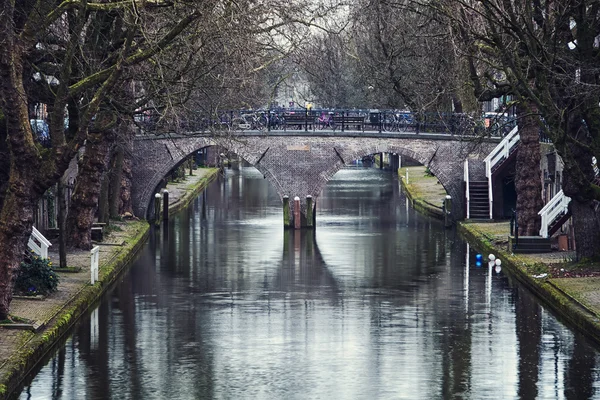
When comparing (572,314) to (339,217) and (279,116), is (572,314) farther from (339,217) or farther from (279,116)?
(339,217)

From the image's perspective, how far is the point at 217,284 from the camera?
36781mm

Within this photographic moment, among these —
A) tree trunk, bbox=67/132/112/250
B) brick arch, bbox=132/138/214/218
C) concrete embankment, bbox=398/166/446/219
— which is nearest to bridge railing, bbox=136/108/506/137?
brick arch, bbox=132/138/214/218

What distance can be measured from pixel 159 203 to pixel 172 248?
30.0 feet

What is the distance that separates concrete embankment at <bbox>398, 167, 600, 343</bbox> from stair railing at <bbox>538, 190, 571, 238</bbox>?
3.79 feet

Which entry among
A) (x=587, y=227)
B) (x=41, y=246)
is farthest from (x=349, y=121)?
(x=41, y=246)

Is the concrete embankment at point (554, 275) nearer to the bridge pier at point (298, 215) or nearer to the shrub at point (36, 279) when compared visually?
the bridge pier at point (298, 215)

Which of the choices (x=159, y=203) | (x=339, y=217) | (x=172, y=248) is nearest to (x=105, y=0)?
(x=172, y=248)

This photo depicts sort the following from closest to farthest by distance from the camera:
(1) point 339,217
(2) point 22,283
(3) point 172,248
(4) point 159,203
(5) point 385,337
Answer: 1. (5) point 385,337
2. (2) point 22,283
3. (3) point 172,248
4. (4) point 159,203
5. (1) point 339,217

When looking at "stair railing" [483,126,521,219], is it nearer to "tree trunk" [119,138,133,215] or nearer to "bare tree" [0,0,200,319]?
"tree trunk" [119,138,133,215]

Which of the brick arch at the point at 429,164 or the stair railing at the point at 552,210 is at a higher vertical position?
the brick arch at the point at 429,164

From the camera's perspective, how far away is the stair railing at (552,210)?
133 feet

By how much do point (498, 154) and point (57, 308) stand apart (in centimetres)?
2906

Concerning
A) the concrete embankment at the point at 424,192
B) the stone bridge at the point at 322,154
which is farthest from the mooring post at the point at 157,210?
the concrete embankment at the point at 424,192

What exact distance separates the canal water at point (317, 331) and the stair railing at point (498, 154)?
4165 mm
